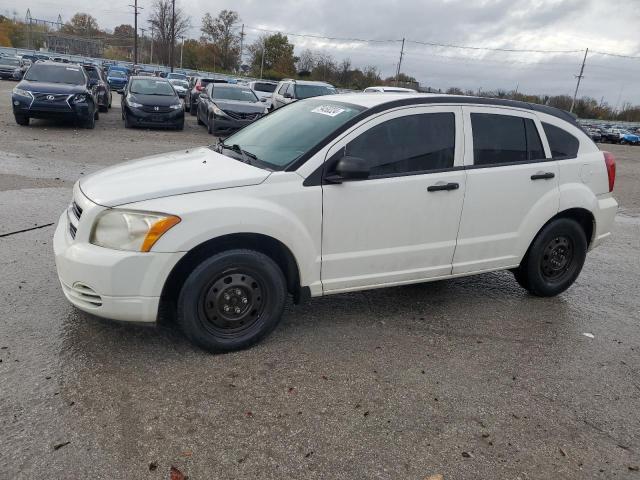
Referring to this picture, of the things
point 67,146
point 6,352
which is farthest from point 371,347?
point 67,146

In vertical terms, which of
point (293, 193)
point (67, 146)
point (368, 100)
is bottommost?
point (67, 146)

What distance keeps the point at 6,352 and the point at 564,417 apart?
3496 mm

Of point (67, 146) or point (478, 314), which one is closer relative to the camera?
point (478, 314)

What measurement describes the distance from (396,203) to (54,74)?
14.4 m

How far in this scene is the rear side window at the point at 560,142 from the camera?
4.89 metres

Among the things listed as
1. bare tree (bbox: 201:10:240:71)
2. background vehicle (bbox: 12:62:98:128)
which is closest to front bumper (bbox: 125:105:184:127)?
background vehicle (bbox: 12:62:98:128)

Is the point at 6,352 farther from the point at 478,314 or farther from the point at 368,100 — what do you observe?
the point at 478,314

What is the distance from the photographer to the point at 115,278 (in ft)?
10.9

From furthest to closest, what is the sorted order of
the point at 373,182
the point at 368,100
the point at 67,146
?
the point at 67,146 → the point at 368,100 → the point at 373,182

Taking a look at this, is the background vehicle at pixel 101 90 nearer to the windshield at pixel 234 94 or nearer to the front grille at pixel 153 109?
the front grille at pixel 153 109

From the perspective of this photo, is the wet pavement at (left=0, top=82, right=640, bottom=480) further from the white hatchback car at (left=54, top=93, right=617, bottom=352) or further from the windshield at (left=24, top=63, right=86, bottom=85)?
the windshield at (left=24, top=63, right=86, bottom=85)

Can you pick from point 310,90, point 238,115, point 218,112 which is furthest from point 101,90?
point 310,90

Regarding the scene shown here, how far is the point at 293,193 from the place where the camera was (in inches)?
146

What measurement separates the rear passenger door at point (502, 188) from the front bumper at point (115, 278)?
7.83 feet
